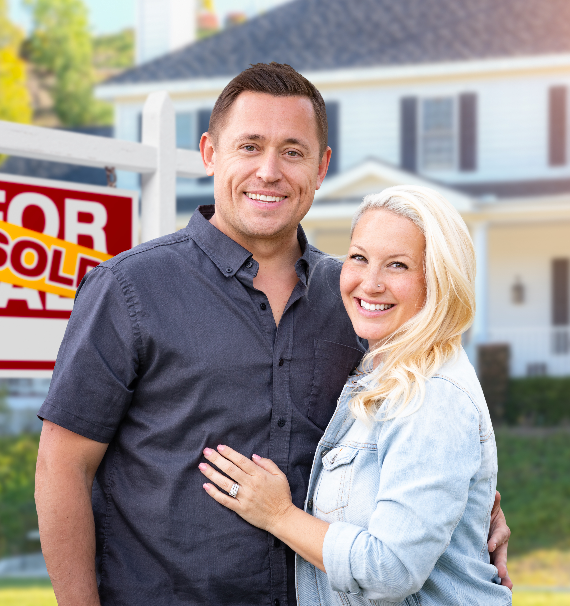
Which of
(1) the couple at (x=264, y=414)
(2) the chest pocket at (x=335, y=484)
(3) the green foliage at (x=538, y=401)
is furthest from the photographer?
(3) the green foliage at (x=538, y=401)

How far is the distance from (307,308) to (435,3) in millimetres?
17400

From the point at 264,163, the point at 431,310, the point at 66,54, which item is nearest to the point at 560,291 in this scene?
the point at 264,163

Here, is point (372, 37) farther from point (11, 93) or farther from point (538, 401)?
point (538, 401)

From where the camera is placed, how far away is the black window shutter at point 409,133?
16062mm

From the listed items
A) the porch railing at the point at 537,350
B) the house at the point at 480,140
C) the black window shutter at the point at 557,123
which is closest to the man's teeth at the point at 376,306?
the house at the point at 480,140

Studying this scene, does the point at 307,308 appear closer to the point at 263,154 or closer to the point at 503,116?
the point at 263,154

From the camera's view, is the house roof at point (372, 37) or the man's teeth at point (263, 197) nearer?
the man's teeth at point (263, 197)

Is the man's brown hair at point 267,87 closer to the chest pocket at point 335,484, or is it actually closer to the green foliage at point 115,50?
the chest pocket at point 335,484

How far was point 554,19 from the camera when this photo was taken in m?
17.0

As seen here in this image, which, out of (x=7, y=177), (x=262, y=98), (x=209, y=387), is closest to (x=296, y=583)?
(x=209, y=387)

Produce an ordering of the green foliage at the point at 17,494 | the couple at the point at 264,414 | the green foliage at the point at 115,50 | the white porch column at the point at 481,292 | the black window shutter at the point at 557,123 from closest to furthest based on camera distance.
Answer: the couple at the point at 264,414 → the green foliage at the point at 17,494 → the white porch column at the point at 481,292 → the black window shutter at the point at 557,123 → the green foliage at the point at 115,50

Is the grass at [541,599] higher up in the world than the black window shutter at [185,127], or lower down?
lower down

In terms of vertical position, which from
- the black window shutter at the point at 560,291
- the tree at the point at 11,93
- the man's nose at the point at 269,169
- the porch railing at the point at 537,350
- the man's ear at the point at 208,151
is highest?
the tree at the point at 11,93

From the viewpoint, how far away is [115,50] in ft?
90.7
